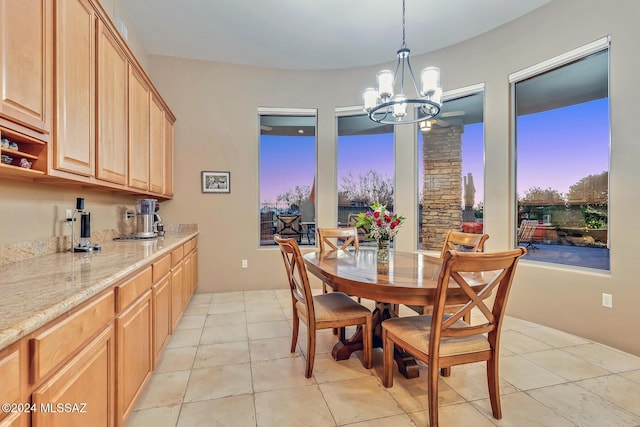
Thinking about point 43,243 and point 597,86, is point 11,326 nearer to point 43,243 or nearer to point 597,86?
point 43,243

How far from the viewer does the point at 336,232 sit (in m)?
3.49

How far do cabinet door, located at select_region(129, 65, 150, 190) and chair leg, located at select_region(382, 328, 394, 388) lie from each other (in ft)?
7.84

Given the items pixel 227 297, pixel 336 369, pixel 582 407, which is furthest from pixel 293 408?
pixel 227 297

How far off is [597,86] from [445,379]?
121 inches

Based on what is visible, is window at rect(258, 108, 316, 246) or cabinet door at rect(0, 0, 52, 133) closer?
cabinet door at rect(0, 0, 52, 133)

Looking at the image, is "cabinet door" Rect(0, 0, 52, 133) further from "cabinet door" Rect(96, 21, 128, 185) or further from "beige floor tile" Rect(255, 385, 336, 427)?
"beige floor tile" Rect(255, 385, 336, 427)

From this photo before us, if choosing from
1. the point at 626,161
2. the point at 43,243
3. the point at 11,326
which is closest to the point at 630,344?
the point at 626,161

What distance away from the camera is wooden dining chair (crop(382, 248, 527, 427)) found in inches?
60.4

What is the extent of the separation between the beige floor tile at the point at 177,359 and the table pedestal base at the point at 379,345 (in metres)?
1.16

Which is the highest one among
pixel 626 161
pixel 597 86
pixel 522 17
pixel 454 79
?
pixel 522 17

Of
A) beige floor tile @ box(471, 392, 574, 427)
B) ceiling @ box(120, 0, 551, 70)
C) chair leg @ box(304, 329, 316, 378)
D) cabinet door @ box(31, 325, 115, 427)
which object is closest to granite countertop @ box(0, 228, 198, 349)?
cabinet door @ box(31, 325, 115, 427)

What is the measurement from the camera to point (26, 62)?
1.36 m

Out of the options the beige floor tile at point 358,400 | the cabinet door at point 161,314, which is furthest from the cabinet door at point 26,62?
the beige floor tile at point 358,400

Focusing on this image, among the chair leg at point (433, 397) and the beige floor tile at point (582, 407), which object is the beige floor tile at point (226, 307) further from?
the beige floor tile at point (582, 407)
